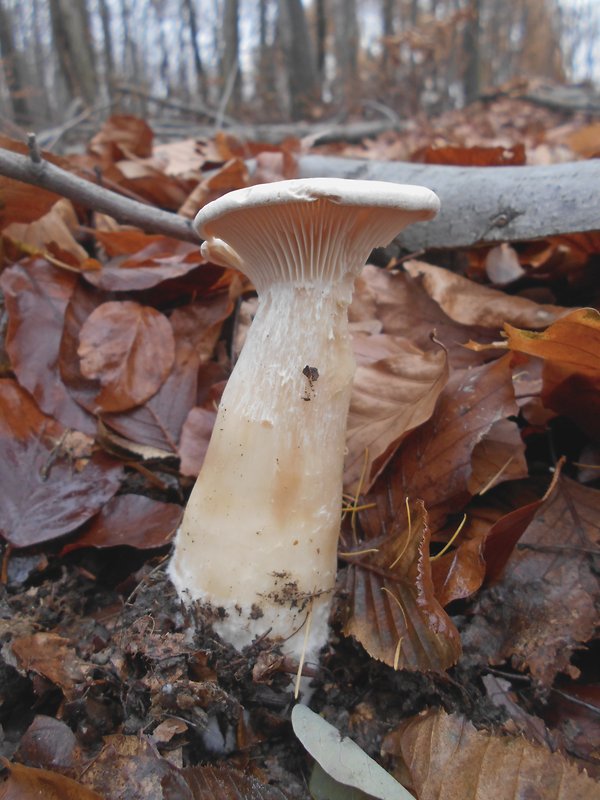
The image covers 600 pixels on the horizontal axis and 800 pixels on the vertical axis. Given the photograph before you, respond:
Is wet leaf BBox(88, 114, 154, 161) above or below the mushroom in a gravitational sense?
above

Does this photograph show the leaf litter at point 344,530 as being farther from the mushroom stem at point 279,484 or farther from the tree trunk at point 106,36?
the tree trunk at point 106,36

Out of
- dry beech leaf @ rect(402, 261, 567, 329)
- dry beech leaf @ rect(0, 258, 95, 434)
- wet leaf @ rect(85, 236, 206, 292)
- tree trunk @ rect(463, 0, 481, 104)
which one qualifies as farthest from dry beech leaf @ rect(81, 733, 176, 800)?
tree trunk @ rect(463, 0, 481, 104)

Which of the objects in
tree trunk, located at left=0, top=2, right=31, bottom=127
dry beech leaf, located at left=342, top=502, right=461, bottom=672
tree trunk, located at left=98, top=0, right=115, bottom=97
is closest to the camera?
dry beech leaf, located at left=342, top=502, right=461, bottom=672

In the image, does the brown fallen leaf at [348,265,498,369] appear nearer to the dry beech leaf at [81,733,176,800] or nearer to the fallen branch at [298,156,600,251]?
the fallen branch at [298,156,600,251]

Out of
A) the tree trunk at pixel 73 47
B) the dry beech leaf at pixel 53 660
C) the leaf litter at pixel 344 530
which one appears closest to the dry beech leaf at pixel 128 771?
the leaf litter at pixel 344 530

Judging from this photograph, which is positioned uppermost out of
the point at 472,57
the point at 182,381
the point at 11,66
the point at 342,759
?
the point at 11,66

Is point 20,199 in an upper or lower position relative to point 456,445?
upper

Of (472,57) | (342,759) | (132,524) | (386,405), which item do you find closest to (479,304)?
(386,405)

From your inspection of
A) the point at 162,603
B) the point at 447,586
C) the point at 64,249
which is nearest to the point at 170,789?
the point at 162,603

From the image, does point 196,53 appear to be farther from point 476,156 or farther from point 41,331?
point 41,331
